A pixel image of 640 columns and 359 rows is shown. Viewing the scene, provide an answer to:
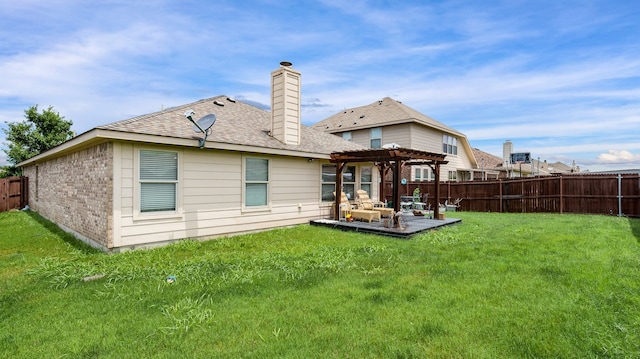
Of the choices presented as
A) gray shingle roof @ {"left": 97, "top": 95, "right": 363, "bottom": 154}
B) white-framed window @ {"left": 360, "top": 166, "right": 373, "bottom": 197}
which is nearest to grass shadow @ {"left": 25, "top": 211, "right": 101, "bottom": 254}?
gray shingle roof @ {"left": 97, "top": 95, "right": 363, "bottom": 154}

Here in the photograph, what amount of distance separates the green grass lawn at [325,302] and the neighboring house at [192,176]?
0.90 metres

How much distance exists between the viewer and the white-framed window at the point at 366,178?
1297 cm

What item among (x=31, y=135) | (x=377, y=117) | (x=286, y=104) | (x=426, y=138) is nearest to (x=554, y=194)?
(x=426, y=138)

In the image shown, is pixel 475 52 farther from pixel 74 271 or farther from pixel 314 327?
pixel 74 271

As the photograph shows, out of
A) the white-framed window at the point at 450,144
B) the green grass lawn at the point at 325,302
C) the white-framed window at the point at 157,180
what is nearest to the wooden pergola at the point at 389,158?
the green grass lawn at the point at 325,302

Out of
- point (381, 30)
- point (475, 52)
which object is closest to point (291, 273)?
point (381, 30)

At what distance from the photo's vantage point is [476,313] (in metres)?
3.64

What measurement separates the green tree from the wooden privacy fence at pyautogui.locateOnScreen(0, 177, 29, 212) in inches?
180

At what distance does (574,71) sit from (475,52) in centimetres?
372

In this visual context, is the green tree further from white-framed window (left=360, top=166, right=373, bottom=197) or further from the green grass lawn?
white-framed window (left=360, top=166, right=373, bottom=197)

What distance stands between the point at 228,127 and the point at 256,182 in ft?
5.96

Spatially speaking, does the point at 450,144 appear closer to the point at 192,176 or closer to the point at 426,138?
the point at 426,138

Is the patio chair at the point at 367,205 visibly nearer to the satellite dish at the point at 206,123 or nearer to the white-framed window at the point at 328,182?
the white-framed window at the point at 328,182

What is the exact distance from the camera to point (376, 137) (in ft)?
70.3
